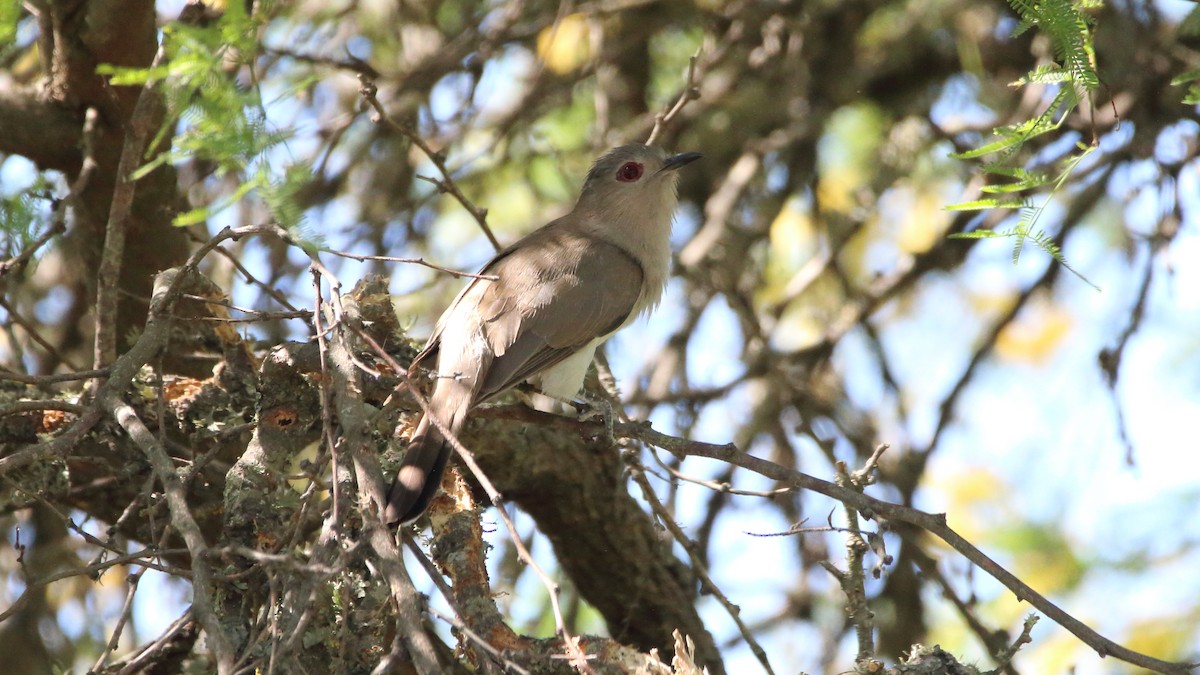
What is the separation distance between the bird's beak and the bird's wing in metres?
0.64

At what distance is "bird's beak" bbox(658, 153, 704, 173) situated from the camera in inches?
211

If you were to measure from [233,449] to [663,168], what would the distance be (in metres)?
2.28

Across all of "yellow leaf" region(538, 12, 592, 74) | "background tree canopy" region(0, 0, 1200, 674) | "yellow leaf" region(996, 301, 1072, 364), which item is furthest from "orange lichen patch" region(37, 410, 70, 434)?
"yellow leaf" region(996, 301, 1072, 364)

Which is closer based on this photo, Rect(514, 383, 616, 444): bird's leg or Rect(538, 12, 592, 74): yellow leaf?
Rect(514, 383, 616, 444): bird's leg

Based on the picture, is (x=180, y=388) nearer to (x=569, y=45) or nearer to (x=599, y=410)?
(x=599, y=410)

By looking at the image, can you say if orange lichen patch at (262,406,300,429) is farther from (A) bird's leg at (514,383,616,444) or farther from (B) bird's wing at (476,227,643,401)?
(A) bird's leg at (514,383,616,444)

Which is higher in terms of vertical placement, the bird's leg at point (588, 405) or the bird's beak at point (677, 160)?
the bird's beak at point (677, 160)

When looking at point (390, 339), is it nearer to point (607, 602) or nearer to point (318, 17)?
point (607, 602)

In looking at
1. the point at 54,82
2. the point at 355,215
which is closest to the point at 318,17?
the point at 355,215

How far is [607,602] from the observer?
16.7 feet

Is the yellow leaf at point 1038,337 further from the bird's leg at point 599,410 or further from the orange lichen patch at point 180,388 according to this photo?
the orange lichen patch at point 180,388

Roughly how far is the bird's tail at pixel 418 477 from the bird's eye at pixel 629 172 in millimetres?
2291

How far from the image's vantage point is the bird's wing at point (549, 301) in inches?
163

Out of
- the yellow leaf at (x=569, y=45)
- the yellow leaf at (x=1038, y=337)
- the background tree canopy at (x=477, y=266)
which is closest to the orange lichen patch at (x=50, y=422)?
the background tree canopy at (x=477, y=266)
